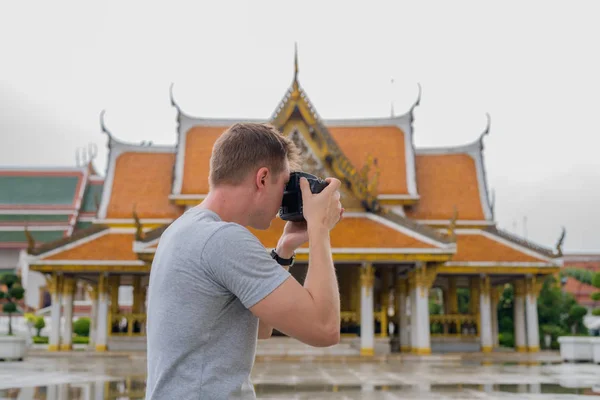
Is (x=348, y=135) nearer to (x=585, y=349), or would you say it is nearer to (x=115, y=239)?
(x=115, y=239)

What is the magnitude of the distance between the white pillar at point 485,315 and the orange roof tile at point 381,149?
382 centimetres

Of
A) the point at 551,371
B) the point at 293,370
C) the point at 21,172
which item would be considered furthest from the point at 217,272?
the point at 21,172

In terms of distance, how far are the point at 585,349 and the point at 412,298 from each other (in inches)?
174

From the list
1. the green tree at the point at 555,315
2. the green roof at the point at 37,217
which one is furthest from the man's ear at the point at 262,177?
the green roof at the point at 37,217

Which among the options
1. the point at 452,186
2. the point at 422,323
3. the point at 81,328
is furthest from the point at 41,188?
the point at 422,323

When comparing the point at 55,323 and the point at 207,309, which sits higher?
the point at 207,309

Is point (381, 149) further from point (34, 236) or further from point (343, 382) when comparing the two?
point (34, 236)

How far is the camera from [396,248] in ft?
56.9

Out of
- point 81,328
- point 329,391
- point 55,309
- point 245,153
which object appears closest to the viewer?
point 245,153

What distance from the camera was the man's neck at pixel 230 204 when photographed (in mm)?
1850

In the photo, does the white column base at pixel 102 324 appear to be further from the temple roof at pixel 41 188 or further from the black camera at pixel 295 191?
the black camera at pixel 295 191

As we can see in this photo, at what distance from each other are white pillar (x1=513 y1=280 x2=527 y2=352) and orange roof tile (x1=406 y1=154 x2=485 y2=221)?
8.46 feet

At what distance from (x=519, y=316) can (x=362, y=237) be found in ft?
23.3

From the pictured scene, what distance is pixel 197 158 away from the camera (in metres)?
22.5
